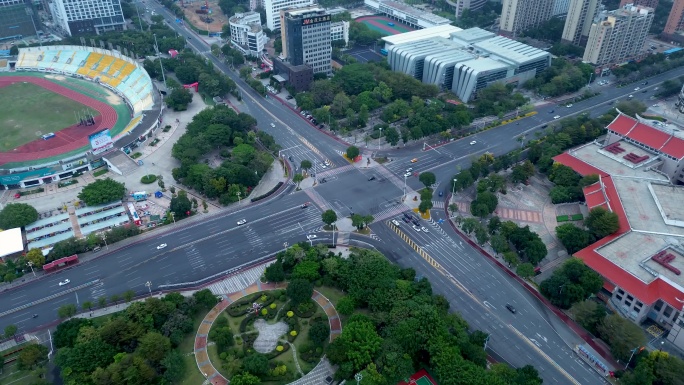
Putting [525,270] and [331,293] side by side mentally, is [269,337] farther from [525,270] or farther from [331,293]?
[525,270]

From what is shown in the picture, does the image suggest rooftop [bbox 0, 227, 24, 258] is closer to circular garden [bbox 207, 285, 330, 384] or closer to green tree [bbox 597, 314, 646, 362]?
circular garden [bbox 207, 285, 330, 384]

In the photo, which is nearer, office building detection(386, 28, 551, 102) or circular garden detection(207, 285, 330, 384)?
circular garden detection(207, 285, 330, 384)

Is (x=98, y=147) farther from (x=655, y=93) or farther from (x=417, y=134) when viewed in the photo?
(x=655, y=93)

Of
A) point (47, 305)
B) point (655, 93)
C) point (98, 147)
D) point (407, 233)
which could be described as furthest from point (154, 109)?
point (655, 93)

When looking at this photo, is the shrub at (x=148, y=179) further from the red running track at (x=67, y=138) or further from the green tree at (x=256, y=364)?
the green tree at (x=256, y=364)

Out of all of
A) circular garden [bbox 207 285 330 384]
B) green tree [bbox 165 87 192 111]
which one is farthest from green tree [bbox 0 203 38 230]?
green tree [bbox 165 87 192 111]

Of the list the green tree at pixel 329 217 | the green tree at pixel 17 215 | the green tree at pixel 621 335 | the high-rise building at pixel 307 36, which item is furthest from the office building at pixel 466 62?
the green tree at pixel 17 215

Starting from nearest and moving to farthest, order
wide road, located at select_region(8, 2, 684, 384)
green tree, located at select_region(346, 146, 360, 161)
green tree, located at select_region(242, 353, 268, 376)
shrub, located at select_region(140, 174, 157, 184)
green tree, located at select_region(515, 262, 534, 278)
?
green tree, located at select_region(242, 353, 268, 376)
wide road, located at select_region(8, 2, 684, 384)
green tree, located at select_region(515, 262, 534, 278)
shrub, located at select_region(140, 174, 157, 184)
green tree, located at select_region(346, 146, 360, 161)

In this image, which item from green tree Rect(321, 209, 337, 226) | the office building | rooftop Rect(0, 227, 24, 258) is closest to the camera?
rooftop Rect(0, 227, 24, 258)
